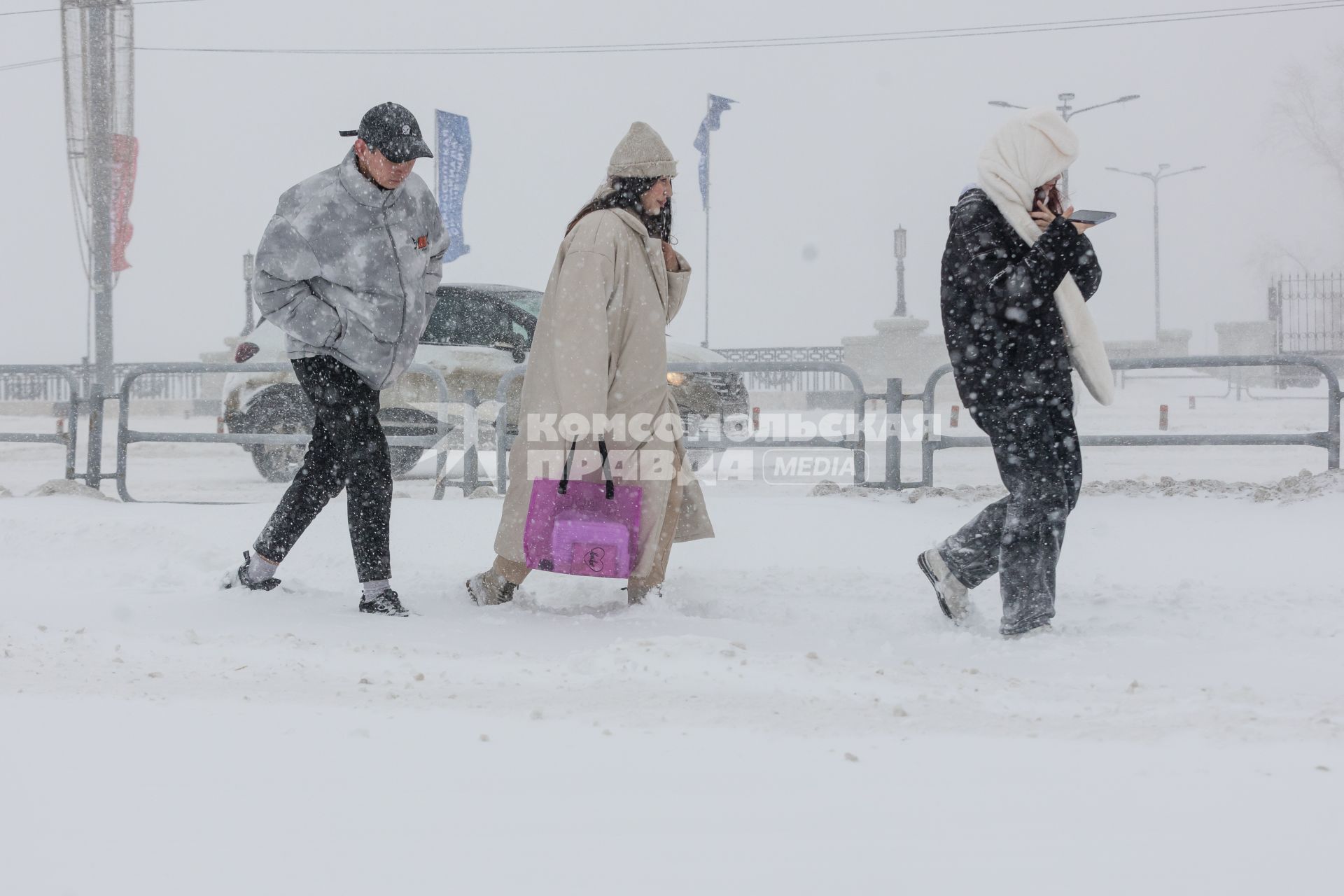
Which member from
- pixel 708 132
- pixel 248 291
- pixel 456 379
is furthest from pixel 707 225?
pixel 456 379

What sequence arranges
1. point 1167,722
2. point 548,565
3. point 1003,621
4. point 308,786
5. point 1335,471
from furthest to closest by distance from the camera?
point 1335,471, point 548,565, point 1003,621, point 1167,722, point 308,786

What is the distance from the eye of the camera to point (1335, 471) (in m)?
6.23

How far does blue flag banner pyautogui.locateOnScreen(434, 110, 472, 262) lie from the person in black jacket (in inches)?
762

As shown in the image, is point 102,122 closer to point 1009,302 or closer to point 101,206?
point 101,206

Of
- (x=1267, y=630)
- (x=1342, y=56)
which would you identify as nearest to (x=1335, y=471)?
(x=1267, y=630)

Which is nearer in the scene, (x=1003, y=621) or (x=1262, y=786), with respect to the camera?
(x=1262, y=786)

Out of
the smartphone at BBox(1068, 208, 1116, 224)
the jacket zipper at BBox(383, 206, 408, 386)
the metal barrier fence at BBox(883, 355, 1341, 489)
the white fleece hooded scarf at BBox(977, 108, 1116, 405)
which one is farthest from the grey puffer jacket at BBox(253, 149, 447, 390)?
the metal barrier fence at BBox(883, 355, 1341, 489)

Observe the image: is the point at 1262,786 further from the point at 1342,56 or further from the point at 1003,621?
the point at 1342,56

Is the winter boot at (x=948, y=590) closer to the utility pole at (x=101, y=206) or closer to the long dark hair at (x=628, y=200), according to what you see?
the long dark hair at (x=628, y=200)

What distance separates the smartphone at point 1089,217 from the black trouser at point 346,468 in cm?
234

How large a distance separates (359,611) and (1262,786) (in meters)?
2.92

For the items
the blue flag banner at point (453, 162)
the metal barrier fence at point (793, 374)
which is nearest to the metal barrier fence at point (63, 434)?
the blue flag banner at point (453, 162)

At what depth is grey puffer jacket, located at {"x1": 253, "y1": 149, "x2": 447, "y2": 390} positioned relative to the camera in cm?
382

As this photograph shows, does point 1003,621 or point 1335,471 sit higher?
point 1335,471
